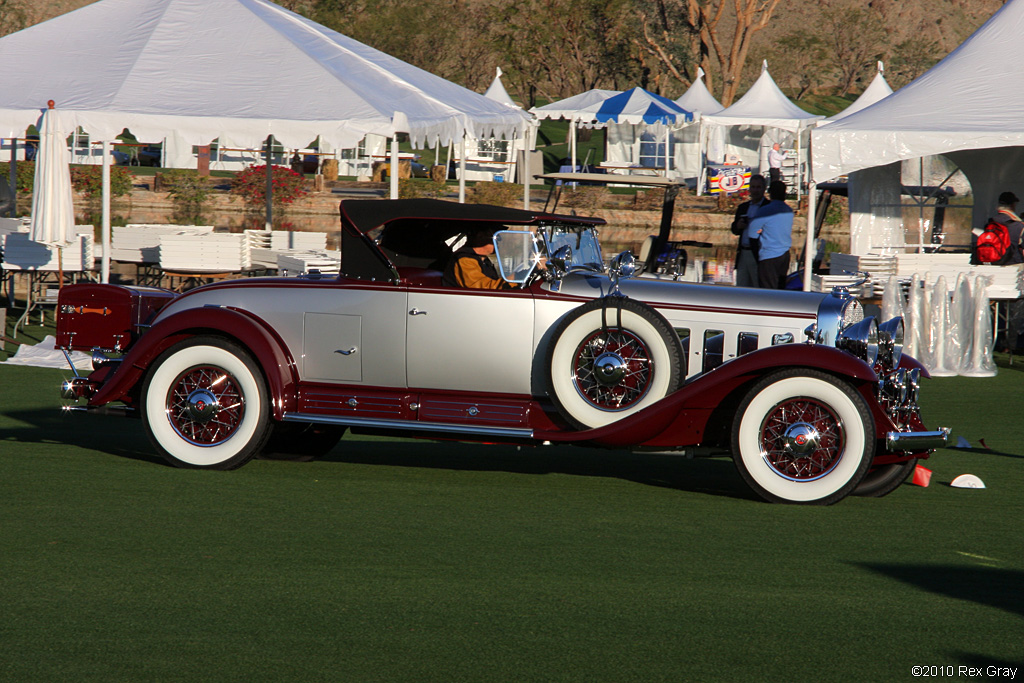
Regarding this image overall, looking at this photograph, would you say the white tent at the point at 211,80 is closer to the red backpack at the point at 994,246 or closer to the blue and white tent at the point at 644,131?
the red backpack at the point at 994,246

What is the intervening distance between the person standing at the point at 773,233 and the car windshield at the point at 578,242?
440cm

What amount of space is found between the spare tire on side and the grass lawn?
1.59 ft

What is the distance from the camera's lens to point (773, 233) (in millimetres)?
10352

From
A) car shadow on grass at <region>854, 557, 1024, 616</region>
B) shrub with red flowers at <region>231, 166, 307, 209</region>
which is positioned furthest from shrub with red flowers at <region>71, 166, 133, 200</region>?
car shadow on grass at <region>854, 557, 1024, 616</region>

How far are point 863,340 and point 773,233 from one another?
4.99 m

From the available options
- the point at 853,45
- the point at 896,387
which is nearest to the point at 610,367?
the point at 896,387

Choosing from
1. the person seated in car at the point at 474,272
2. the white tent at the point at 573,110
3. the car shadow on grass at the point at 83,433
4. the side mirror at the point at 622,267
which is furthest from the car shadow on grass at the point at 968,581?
the white tent at the point at 573,110

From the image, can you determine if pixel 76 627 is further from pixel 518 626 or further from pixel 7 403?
pixel 7 403

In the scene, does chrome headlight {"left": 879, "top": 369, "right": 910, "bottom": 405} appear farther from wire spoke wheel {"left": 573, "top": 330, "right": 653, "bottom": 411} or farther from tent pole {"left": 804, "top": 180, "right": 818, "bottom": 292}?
tent pole {"left": 804, "top": 180, "right": 818, "bottom": 292}

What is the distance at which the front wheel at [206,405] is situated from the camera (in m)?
5.96

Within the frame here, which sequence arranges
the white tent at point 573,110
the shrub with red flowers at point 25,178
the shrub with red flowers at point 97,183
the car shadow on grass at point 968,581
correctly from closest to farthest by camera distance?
the car shadow on grass at point 968,581, the shrub with red flowers at point 25,178, the shrub with red flowers at point 97,183, the white tent at point 573,110

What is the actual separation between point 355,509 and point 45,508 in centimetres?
141

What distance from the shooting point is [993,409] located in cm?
881

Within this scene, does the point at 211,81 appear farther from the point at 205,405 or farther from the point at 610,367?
the point at 610,367
